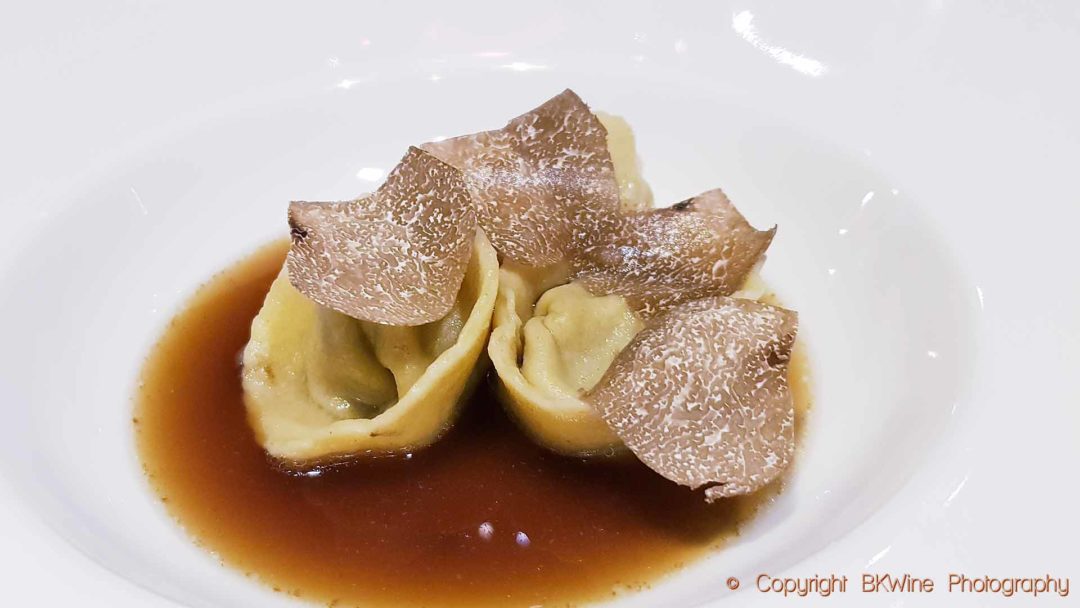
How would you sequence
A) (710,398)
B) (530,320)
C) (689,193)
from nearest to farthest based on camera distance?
1. (710,398)
2. (530,320)
3. (689,193)

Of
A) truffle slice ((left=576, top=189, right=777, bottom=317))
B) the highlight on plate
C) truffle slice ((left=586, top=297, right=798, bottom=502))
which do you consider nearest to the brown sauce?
the highlight on plate

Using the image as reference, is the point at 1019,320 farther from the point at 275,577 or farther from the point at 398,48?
the point at 398,48

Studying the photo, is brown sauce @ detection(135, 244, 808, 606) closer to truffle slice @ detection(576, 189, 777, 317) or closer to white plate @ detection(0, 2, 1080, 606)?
white plate @ detection(0, 2, 1080, 606)

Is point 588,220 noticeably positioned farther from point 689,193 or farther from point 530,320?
point 689,193

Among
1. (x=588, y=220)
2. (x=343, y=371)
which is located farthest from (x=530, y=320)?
(x=343, y=371)

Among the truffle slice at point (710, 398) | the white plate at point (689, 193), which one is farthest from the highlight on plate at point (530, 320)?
the white plate at point (689, 193)

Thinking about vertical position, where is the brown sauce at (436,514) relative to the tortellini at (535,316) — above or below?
below

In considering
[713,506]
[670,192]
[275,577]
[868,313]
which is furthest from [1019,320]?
[275,577]

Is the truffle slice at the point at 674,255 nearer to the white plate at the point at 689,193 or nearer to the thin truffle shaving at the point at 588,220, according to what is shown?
the thin truffle shaving at the point at 588,220
